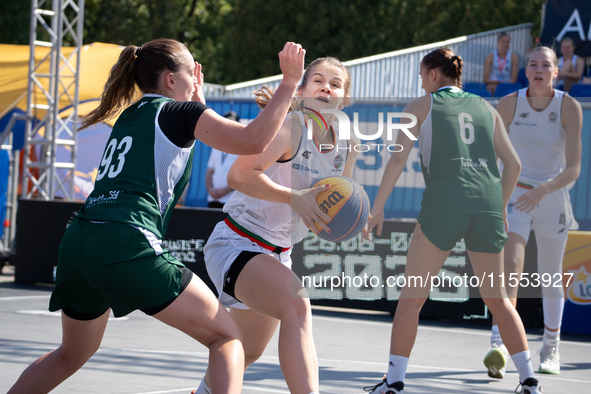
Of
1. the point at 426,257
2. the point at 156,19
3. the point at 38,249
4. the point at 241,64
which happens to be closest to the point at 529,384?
the point at 426,257

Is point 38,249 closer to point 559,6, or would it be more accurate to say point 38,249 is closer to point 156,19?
point 559,6

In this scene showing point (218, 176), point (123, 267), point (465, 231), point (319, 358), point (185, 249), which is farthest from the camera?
point (218, 176)

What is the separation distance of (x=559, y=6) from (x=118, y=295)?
57.6 feet

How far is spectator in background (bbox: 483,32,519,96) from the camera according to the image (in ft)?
58.6

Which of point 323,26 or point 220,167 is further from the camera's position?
point 323,26

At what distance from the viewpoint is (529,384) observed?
4645 millimetres

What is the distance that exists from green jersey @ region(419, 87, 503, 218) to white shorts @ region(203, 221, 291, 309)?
4.01ft

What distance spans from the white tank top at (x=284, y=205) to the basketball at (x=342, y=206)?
0.09 meters

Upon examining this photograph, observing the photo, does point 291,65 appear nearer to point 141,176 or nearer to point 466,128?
point 141,176

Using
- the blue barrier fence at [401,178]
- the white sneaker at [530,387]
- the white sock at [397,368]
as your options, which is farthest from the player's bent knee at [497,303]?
the blue barrier fence at [401,178]

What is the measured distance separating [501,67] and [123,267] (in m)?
16.3

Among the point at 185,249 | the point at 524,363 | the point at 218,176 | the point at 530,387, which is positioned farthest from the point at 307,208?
the point at 218,176

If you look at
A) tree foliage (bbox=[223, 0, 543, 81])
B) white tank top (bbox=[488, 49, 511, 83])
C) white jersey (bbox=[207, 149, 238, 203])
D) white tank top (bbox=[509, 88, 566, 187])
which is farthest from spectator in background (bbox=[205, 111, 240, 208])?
tree foliage (bbox=[223, 0, 543, 81])

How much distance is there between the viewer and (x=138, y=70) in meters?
3.36
